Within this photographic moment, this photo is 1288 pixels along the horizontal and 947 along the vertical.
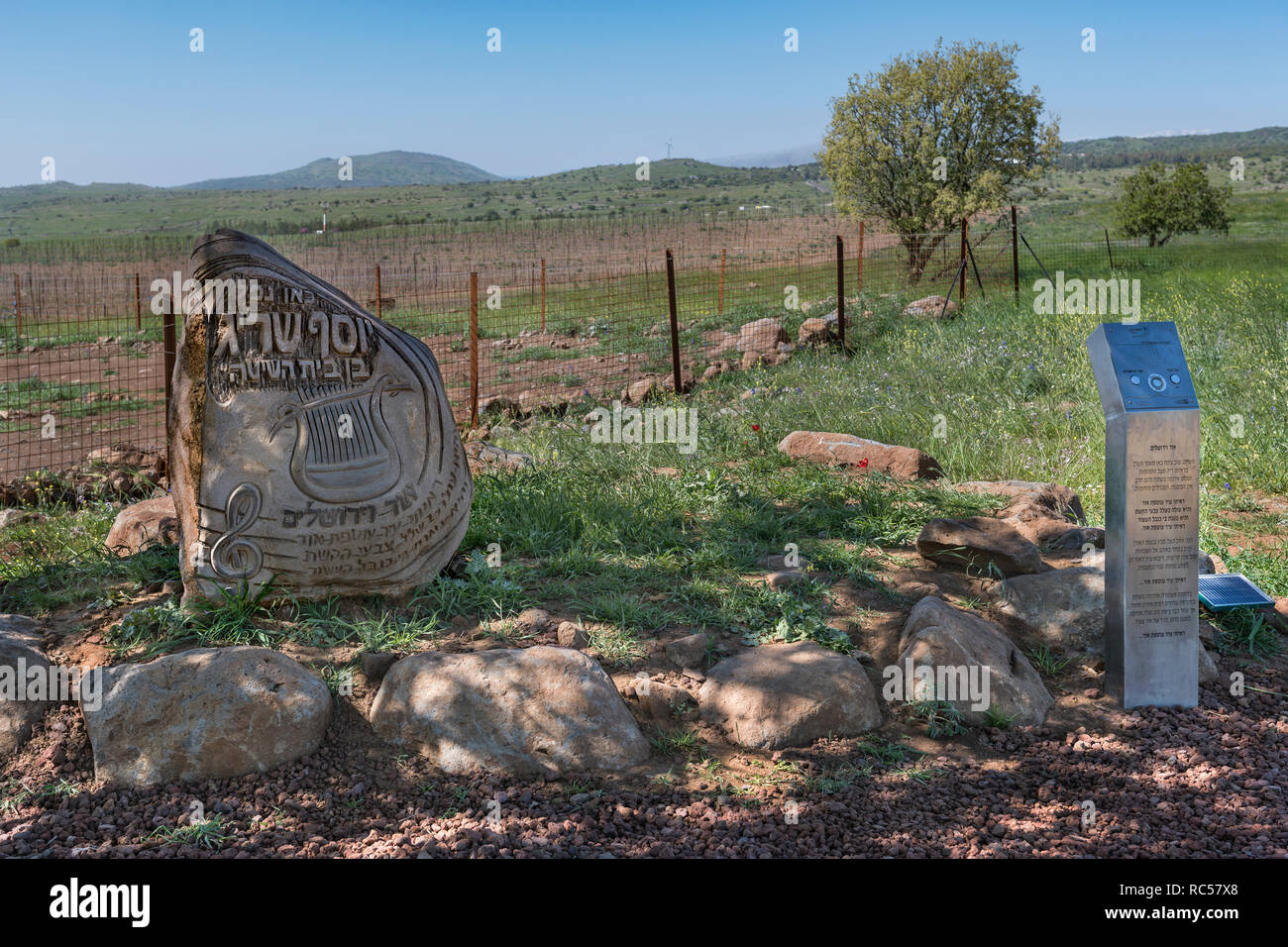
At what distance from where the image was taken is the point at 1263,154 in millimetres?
94875

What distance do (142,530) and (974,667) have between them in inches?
164

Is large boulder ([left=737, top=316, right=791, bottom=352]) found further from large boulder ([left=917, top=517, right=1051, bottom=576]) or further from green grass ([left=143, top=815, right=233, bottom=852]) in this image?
green grass ([left=143, top=815, right=233, bottom=852])

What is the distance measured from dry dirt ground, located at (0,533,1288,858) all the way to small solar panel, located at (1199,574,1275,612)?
695 mm

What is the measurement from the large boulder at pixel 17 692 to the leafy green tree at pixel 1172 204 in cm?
3378

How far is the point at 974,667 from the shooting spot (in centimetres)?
383

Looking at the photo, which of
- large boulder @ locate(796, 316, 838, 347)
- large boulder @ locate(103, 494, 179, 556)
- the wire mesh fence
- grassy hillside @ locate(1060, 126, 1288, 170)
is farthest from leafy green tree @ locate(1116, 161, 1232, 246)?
grassy hillside @ locate(1060, 126, 1288, 170)

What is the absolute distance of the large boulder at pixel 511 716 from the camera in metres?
3.46

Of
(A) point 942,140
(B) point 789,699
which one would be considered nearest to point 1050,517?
(B) point 789,699

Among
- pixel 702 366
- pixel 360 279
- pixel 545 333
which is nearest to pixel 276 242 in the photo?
pixel 360 279

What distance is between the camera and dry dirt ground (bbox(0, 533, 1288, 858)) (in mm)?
3043

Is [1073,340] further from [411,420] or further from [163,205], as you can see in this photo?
[163,205]

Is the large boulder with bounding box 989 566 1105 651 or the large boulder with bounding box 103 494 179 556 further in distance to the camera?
the large boulder with bounding box 103 494 179 556

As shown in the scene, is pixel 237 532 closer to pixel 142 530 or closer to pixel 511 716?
pixel 142 530

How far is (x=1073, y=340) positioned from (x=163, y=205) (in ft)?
286
